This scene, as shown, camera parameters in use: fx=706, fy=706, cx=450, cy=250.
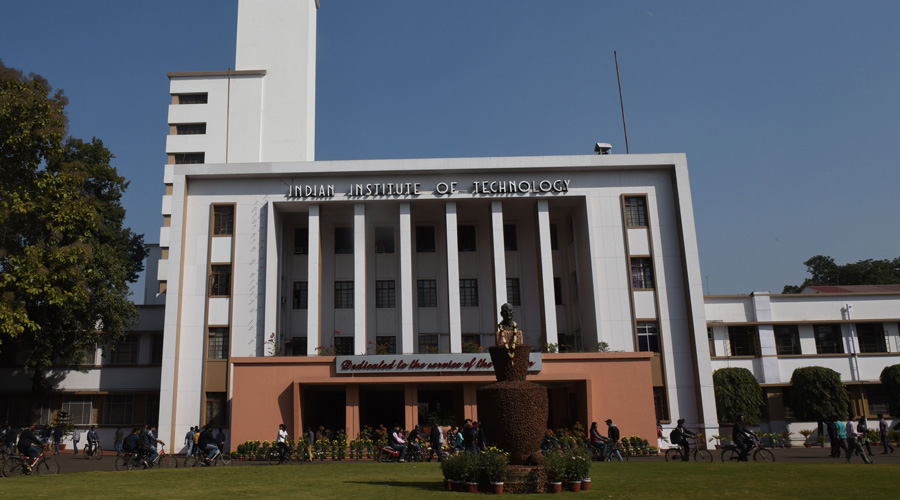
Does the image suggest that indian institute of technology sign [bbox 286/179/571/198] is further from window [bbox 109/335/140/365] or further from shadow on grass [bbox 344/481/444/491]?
shadow on grass [bbox 344/481/444/491]

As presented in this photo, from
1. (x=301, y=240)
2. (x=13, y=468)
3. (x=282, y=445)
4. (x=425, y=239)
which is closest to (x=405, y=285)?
(x=425, y=239)

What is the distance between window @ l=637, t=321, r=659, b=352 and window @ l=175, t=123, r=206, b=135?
34292 millimetres

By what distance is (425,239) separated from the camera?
131 ft

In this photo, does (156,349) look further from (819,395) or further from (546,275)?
(819,395)

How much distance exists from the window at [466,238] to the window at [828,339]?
20.6m

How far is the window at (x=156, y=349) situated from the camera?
38.9 meters

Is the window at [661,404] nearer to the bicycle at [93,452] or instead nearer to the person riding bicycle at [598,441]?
the person riding bicycle at [598,441]

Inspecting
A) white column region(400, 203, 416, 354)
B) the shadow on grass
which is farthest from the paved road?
white column region(400, 203, 416, 354)

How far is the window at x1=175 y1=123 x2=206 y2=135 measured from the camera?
51.3m

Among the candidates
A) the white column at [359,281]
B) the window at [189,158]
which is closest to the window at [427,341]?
the white column at [359,281]

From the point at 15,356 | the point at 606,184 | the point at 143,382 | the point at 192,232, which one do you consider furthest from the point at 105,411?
the point at 606,184

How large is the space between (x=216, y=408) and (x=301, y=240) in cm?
1021

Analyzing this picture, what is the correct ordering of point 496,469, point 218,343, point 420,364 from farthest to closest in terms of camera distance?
point 218,343
point 420,364
point 496,469

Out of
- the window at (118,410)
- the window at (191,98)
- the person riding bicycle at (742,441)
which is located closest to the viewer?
the person riding bicycle at (742,441)
